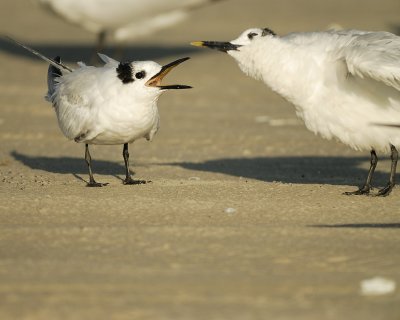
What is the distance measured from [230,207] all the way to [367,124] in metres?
1.06

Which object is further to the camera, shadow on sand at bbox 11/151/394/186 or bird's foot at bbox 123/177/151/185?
shadow on sand at bbox 11/151/394/186

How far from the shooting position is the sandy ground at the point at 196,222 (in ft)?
13.8

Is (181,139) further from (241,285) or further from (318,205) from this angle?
A: (241,285)

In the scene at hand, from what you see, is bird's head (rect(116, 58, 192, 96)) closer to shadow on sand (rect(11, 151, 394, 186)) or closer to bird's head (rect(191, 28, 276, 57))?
bird's head (rect(191, 28, 276, 57))

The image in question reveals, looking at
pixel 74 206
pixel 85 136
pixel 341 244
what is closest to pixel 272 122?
pixel 85 136

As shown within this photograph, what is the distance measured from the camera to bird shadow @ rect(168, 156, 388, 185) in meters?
7.55

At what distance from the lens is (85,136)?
22.5 feet

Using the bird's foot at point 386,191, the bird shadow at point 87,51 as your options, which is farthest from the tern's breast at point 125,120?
the bird shadow at point 87,51

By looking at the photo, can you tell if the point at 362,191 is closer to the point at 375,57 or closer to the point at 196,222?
the point at 375,57

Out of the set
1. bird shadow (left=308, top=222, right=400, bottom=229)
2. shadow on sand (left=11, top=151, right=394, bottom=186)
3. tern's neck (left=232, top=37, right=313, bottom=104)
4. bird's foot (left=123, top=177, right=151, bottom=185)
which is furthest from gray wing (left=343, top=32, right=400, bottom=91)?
bird's foot (left=123, top=177, right=151, bottom=185)

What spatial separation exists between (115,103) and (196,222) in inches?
49.7

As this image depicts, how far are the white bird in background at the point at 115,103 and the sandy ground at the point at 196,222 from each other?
0.36 metres

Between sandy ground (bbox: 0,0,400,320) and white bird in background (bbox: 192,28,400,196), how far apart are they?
0.41m

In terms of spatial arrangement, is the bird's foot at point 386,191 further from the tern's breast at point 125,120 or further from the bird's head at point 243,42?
the tern's breast at point 125,120
